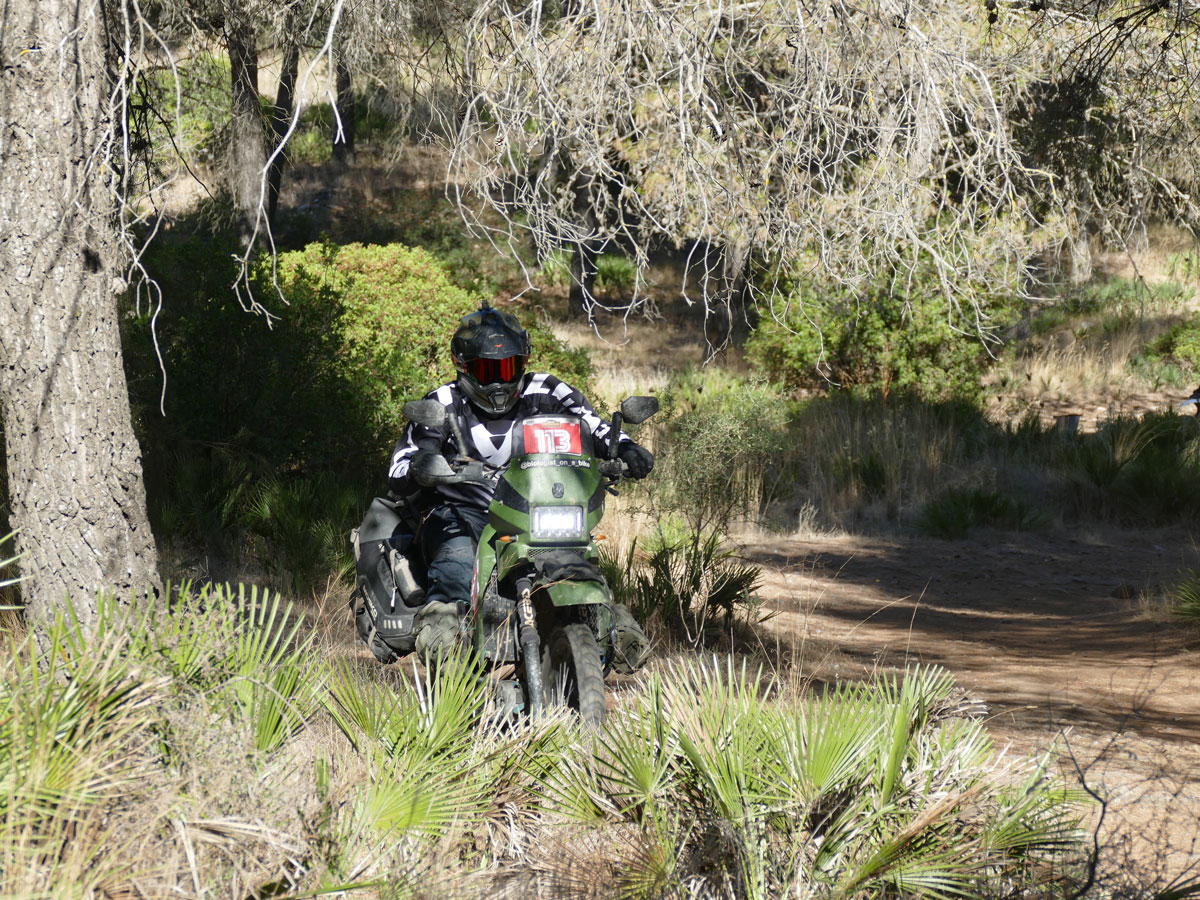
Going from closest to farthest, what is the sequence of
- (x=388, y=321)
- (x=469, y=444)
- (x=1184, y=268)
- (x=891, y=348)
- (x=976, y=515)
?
(x=469, y=444) → (x=388, y=321) → (x=976, y=515) → (x=891, y=348) → (x=1184, y=268)

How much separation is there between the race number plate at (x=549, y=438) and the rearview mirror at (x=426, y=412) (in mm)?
353

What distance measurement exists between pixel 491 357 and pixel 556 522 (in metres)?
0.87

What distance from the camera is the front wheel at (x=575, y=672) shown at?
3.70 metres

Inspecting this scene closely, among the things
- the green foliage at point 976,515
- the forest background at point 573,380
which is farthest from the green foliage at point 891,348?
the green foliage at point 976,515

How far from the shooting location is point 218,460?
341 inches

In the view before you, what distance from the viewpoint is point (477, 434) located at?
475 centimetres

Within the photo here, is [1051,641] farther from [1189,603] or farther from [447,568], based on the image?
[447,568]

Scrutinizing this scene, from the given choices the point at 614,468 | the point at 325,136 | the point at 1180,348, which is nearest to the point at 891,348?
the point at 1180,348

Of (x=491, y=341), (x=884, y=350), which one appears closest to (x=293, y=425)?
(x=491, y=341)

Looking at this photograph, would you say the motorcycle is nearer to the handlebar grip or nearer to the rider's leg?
the handlebar grip

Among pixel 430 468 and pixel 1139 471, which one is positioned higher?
pixel 430 468

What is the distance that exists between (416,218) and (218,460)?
20.0 metres

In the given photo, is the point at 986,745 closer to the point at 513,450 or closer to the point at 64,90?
the point at 513,450

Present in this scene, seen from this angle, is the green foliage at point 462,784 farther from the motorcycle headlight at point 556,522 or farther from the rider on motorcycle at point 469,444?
the rider on motorcycle at point 469,444
